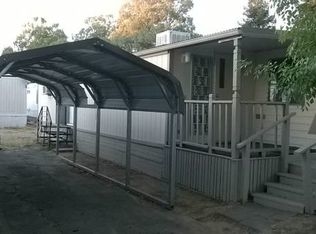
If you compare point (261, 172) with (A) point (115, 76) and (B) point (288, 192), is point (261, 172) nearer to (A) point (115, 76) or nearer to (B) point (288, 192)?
(B) point (288, 192)

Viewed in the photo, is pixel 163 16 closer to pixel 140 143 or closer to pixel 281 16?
pixel 140 143

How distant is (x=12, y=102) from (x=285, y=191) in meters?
21.1

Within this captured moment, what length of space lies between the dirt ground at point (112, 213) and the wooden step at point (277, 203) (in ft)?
0.42

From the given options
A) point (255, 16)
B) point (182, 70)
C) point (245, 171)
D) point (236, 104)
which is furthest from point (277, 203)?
point (255, 16)

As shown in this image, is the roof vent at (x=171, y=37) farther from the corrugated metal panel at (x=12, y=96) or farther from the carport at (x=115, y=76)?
the corrugated metal panel at (x=12, y=96)

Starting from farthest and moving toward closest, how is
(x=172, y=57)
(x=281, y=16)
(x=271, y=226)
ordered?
(x=172, y=57) < (x=271, y=226) < (x=281, y=16)

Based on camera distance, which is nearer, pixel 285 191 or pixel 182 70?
pixel 285 191

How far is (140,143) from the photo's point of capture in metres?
11.1

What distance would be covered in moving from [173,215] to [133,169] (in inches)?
173

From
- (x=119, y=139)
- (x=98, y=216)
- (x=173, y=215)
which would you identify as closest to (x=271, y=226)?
(x=173, y=215)

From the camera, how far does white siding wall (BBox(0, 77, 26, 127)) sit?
25266 millimetres

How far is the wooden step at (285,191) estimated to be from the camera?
7226 mm

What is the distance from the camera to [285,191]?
750cm

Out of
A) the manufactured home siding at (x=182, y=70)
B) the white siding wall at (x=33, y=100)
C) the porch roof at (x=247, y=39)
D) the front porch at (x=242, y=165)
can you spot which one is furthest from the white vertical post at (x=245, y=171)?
the white siding wall at (x=33, y=100)
